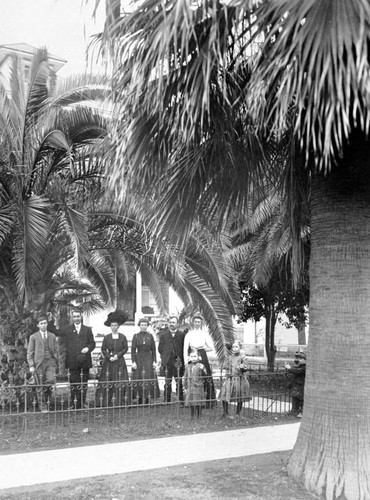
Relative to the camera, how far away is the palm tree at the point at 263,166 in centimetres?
479

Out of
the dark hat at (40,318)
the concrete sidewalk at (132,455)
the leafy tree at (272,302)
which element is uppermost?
the leafy tree at (272,302)

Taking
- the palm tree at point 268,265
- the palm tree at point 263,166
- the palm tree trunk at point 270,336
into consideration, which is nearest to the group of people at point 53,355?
the palm tree at point 268,265

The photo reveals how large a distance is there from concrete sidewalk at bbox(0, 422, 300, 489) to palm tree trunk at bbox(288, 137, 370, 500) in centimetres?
163

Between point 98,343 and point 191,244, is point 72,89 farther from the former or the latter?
point 98,343

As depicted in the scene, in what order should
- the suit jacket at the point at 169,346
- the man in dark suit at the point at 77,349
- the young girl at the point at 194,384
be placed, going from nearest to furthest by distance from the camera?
the young girl at the point at 194,384 < the man in dark suit at the point at 77,349 < the suit jacket at the point at 169,346

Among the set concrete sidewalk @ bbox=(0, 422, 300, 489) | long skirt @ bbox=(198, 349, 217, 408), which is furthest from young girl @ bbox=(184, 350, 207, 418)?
concrete sidewalk @ bbox=(0, 422, 300, 489)

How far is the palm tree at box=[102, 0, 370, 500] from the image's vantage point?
4.79 meters

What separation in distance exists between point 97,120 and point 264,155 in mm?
3209

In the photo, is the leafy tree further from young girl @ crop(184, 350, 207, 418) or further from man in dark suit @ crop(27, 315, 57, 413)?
man in dark suit @ crop(27, 315, 57, 413)

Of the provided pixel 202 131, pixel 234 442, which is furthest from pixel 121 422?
pixel 202 131

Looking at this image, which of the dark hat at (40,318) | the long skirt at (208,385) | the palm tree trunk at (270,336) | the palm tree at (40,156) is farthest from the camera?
the palm tree trunk at (270,336)

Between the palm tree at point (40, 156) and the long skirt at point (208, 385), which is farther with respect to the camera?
the long skirt at point (208, 385)

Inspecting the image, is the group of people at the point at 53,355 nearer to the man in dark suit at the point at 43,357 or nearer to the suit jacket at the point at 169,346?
the man in dark suit at the point at 43,357

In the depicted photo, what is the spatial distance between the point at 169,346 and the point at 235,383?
1.68 metres
